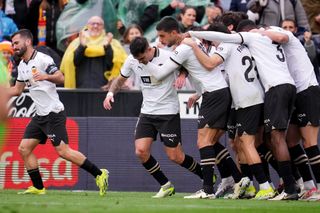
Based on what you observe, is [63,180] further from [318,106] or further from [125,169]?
[318,106]

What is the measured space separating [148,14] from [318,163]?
655 centimetres

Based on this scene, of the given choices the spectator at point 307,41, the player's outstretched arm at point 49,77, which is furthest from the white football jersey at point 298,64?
the player's outstretched arm at point 49,77

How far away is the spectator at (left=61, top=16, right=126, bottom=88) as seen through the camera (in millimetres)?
18656

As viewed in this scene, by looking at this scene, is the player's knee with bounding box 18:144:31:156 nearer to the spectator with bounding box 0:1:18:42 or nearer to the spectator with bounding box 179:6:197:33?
the spectator with bounding box 0:1:18:42

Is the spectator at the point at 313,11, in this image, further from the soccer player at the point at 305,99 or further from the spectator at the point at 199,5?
the soccer player at the point at 305,99

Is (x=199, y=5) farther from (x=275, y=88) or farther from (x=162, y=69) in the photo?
(x=275, y=88)

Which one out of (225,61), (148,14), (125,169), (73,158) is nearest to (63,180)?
(125,169)

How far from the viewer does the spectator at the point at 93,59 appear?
61.2 feet

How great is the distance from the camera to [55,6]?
20.1 metres

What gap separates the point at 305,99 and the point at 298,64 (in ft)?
1.86

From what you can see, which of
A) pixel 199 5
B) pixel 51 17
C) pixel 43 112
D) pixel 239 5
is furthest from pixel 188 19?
pixel 43 112

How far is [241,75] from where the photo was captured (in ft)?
47.2

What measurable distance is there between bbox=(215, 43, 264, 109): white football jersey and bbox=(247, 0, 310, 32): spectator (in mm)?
4998

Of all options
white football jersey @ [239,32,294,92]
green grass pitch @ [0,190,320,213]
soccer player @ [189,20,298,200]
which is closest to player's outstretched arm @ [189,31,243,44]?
soccer player @ [189,20,298,200]
